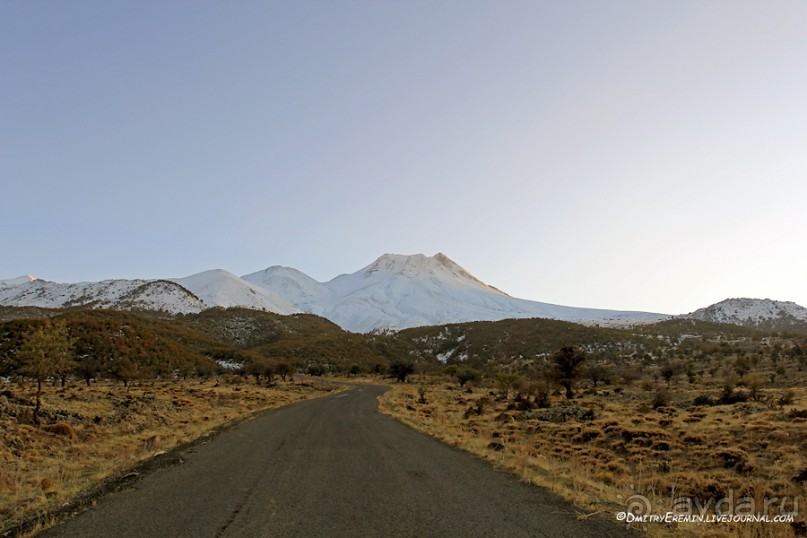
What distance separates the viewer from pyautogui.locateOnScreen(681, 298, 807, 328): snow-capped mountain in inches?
A: 6256

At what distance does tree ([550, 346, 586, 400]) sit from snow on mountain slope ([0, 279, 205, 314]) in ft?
461

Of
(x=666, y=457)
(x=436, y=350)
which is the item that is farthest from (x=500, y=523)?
(x=436, y=350)

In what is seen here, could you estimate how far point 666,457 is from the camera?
16.5 meters

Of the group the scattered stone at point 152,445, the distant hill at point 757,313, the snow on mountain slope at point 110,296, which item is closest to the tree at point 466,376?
the scattered stone at point 152,445

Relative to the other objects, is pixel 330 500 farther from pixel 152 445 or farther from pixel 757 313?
pixel 757 313

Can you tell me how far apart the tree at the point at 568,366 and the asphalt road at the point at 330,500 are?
104ft

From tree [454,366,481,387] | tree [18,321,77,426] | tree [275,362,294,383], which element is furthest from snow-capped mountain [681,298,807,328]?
tree [18,321,77,426]

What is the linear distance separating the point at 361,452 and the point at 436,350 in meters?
129

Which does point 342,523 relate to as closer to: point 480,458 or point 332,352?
point 480,458

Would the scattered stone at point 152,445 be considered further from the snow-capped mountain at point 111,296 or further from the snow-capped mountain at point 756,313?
the snow-capped mountain at point 756,313

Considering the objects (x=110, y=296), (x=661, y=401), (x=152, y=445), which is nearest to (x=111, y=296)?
(x=110, y=296)

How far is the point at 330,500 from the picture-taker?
9219mm

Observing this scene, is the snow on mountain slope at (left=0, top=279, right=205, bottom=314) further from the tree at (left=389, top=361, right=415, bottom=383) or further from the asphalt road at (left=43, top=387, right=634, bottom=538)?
the asphalt road at (left=43, top=387, right=634, bottom=538)

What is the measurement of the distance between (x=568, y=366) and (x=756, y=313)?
17305 cm
